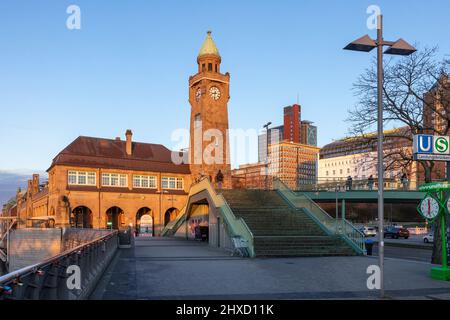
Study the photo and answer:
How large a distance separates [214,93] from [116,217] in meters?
24.0

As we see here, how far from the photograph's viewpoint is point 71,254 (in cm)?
991

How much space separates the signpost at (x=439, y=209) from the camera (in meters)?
14.7

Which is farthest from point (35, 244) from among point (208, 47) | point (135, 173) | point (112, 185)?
point (208, 47)

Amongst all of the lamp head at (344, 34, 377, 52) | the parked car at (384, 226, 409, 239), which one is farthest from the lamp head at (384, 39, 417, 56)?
the parked car at (384, 226, 409, 239)

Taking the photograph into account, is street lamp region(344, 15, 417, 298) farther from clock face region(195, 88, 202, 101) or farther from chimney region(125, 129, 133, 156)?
chimney region(125, 129, 133, 156)

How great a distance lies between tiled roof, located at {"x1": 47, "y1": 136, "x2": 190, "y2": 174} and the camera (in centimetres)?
6919

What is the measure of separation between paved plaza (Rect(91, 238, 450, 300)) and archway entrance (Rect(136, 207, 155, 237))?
51181 mm

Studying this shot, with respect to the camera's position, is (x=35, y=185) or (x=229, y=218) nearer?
(x=229, y=218)

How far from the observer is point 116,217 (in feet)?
237

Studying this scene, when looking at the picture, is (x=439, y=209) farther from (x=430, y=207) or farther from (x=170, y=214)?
(x=170, y=214)

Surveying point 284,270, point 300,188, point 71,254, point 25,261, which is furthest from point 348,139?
point 25,261

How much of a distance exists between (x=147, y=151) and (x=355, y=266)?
63.9 m
